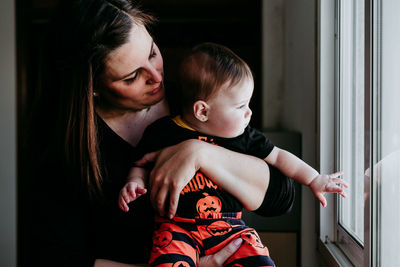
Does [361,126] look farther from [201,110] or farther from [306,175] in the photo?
[201,110]

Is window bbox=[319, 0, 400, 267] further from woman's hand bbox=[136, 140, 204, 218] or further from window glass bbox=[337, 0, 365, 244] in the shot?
woman's hand bbox=[136, 140, 204, 218]

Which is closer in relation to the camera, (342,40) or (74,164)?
(74,164)

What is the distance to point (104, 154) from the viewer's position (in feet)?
3.51

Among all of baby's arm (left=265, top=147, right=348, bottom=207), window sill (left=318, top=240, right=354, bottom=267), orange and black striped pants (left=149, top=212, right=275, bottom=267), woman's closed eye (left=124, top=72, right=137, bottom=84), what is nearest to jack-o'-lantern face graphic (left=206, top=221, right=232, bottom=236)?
orange and black striped pants (left=149, top=212, right=275, bottom=267)

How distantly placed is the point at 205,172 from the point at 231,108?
0.59 ft

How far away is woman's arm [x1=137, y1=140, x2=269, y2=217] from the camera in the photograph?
920mm

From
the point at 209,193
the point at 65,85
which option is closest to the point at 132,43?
the point at 65,85

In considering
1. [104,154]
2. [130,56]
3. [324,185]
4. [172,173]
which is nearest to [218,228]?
[172,173]

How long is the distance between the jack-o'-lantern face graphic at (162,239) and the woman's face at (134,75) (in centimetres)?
39

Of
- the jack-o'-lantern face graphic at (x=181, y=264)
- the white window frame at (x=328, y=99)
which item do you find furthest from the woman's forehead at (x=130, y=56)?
the white window frame at (x=328, y=99)

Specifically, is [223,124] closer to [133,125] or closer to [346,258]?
[133,125]

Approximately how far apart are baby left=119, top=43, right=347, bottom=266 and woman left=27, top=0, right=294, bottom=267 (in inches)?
1.4

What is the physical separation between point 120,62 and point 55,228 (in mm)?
505

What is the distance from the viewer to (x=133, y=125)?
1131 millimetres
